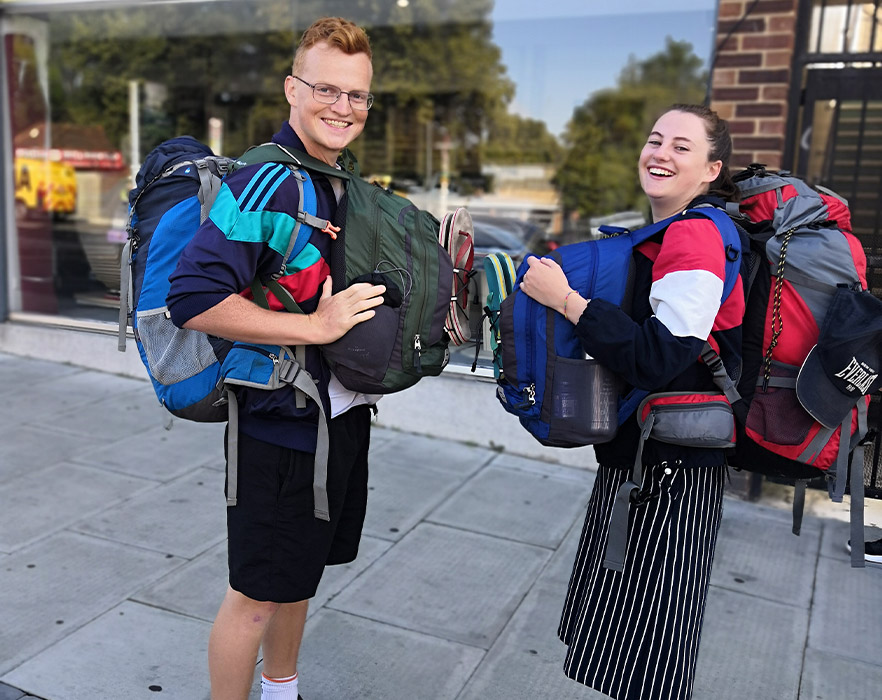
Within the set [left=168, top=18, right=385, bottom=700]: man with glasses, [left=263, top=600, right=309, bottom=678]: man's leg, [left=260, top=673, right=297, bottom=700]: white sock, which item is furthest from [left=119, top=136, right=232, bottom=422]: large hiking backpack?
Answer: [left=260, top=673, right=297, bottom=700]: white sock

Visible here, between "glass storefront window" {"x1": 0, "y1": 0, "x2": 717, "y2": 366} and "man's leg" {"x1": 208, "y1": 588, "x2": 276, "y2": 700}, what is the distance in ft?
13.8

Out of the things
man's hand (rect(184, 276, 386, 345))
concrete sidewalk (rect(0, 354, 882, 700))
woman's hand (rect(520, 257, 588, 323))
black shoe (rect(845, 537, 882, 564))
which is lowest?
concrete sidewalk (rect(0, 354, 882, 700))

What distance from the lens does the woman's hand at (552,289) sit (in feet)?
6.23

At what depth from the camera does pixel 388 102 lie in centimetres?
1026

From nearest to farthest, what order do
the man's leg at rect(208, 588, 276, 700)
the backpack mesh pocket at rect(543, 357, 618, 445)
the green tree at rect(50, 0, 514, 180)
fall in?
the backpack mesh pocket at rect(543, 357, 618, 445) → the man's leg at rect(208, 588, 276, 700) → the green tree at rect(50, 0, 514, 180)

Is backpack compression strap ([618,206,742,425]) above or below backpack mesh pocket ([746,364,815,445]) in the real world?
above

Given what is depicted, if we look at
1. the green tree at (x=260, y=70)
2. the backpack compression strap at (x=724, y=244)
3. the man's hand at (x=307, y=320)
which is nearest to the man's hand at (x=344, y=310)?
the man's hand at (x=307, y=320)

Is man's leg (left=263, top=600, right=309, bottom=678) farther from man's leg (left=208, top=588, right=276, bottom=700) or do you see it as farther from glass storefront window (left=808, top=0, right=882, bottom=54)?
glass storefront window (left=808, top=0, right=882, bottom=54)

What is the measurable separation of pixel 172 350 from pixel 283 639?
950 millimetres

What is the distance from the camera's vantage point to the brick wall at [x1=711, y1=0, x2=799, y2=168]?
4.27 m

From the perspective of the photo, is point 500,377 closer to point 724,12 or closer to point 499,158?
point 724,12

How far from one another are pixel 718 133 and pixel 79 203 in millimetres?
6927

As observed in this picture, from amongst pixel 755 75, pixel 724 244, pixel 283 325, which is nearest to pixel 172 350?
pixel 283 325

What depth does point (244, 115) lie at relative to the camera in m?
10.8
